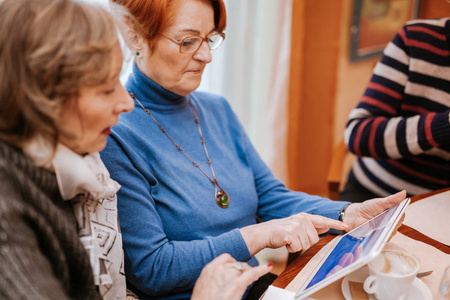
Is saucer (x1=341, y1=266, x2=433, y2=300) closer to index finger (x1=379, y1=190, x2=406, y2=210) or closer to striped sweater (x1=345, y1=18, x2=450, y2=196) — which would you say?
index finger (x1=379, y1=190, x2=406, y2=210)

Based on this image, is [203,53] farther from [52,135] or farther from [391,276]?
[391,276]

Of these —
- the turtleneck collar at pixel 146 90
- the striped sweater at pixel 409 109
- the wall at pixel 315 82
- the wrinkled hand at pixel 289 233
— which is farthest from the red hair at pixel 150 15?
the wall at pixel 315 82

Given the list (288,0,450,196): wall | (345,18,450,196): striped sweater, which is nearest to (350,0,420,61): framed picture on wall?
(288,0,450,196): wall

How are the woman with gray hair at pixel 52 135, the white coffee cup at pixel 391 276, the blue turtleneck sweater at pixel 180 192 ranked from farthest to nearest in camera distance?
the blue turtleneck sweater at pixel 180 192 → the white coffee cup at pixel 391 276 → the woman with gray hair at pixel 52 135

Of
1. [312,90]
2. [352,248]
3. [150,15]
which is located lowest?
[312,90]

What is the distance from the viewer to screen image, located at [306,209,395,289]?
0.80 meters

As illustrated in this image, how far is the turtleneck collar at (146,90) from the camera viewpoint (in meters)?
1.21

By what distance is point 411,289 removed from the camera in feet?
2.78

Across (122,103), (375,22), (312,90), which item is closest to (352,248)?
(122,103)

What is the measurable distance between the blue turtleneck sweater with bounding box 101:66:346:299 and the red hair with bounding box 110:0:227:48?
0.45 feet

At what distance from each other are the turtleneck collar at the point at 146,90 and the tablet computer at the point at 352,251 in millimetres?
672

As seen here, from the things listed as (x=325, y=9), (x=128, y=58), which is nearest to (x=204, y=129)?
(x=128, y=58)

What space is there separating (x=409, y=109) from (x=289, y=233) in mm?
939

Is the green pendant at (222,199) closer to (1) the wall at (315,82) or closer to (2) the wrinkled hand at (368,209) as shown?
(2) the wrinkled hand at (368,209)
